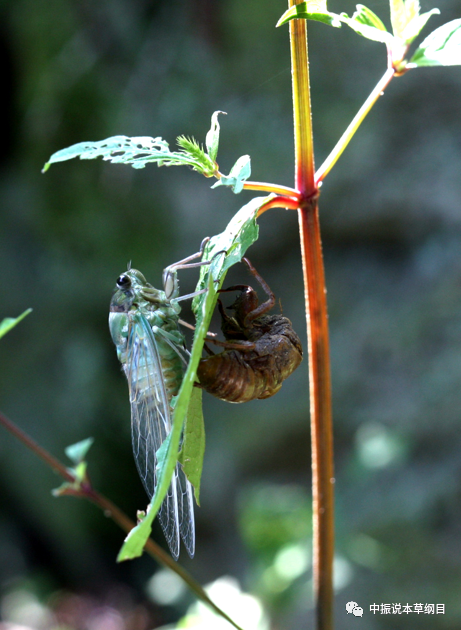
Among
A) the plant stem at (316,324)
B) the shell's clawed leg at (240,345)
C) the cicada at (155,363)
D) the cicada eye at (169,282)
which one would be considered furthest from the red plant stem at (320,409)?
the cicada eye at (169,282)

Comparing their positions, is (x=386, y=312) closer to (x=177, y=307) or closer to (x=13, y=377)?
(x=177, y=307)

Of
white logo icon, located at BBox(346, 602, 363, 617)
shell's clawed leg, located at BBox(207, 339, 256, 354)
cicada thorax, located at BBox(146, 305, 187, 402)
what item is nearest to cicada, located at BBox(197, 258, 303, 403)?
shell's clawed leg, located at BBox(207, 339, 256, 354)

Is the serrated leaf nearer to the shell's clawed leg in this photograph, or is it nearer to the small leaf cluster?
the small leaf cluster

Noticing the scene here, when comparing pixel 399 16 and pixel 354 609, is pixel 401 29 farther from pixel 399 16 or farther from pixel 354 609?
pixel 354 609

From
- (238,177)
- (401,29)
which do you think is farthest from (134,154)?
(401,29)

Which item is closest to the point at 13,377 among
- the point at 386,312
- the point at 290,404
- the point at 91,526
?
the point at 91,526

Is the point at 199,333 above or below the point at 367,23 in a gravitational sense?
below

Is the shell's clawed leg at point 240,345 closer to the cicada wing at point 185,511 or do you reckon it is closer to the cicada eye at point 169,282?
the cicada eye at point 169,282
